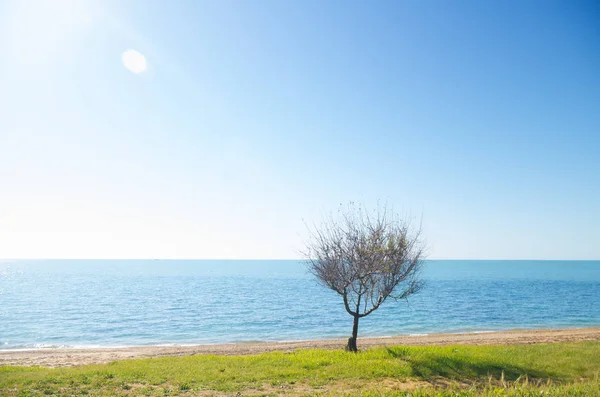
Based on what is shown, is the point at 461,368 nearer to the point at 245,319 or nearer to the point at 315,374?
the point at 315,374

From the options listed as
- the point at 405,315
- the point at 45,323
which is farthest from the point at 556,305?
the point at 45,323

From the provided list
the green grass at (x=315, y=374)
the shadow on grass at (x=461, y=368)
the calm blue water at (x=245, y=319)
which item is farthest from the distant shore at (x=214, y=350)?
the shadow on grass at (x=461, y=368)

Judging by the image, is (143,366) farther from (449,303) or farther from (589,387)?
(449,303)

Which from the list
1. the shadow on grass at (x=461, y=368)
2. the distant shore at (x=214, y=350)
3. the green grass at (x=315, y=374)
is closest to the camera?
the green grass at (x=315, y=374)

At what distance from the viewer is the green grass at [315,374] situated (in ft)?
50.0

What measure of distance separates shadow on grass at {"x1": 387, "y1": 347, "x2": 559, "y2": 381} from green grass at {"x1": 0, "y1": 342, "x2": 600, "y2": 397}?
4cm

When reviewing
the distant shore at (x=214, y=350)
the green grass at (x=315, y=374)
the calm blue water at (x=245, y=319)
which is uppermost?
the green grass at (x=315, y=374)

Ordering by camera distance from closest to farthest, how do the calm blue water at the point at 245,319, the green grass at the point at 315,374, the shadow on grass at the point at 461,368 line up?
the green grass at the point at 315,374 < the shadow on grass at the point at 461,368 < the calm blue water at the point at 245,319

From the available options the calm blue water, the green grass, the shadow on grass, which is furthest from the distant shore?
the shadow on grass

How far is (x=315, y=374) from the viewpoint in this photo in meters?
17.5

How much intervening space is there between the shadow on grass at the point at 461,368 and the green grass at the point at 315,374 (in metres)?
0.04

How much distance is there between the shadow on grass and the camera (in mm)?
17422

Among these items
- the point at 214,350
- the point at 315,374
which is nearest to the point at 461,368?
the point at 315,374

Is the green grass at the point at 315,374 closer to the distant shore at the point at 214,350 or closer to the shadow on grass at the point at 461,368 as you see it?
the shadow on grass at the point at 461,368
